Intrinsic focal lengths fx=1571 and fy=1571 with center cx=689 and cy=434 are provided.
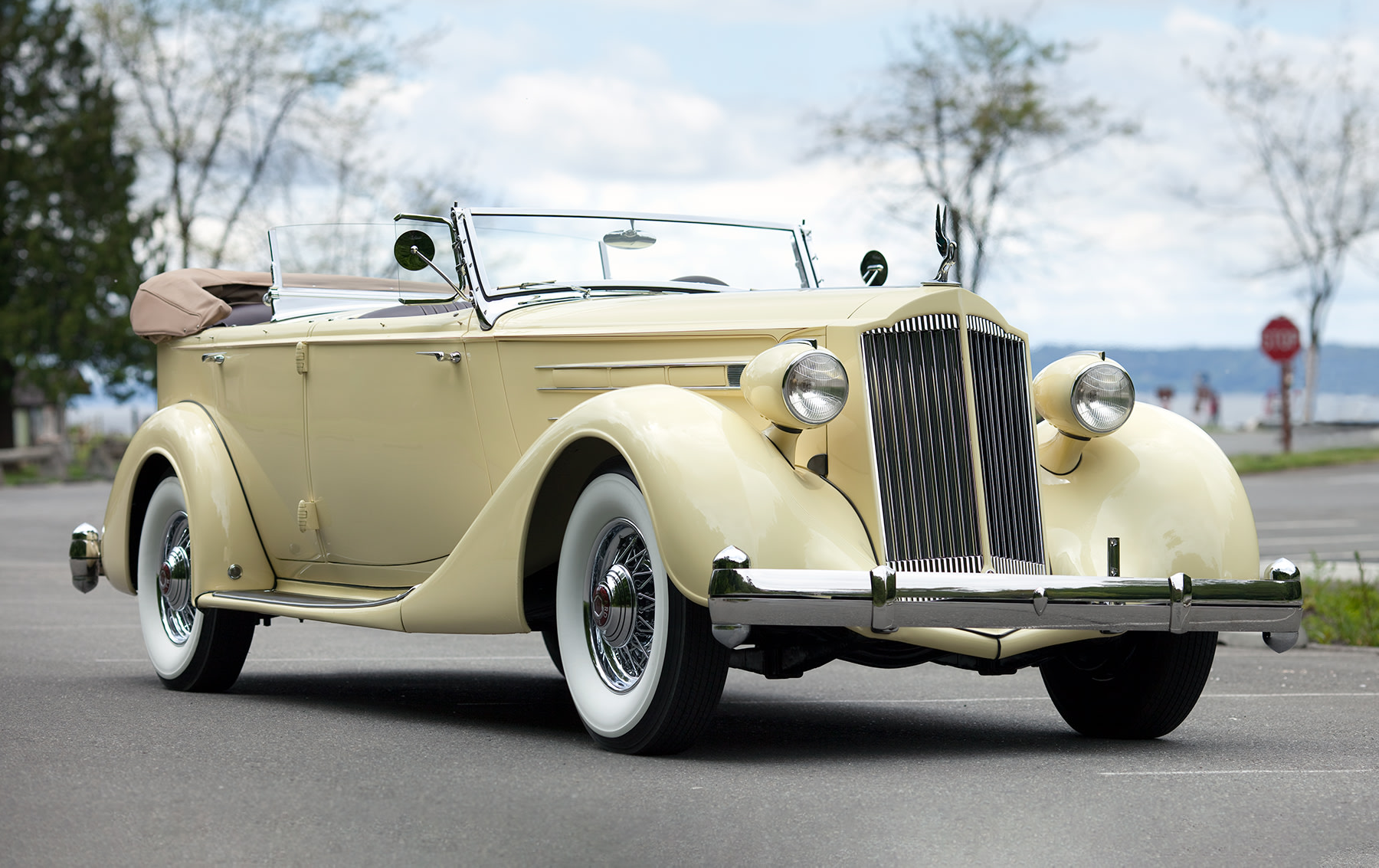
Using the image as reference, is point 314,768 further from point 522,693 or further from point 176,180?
point 176,180

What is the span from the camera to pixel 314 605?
20.7ft

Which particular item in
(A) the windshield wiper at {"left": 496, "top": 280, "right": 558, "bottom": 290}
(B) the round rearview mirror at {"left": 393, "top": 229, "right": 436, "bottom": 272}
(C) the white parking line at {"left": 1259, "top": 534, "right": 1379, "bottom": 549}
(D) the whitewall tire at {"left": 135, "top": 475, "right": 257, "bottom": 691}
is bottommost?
(C) the white parking line at {"left": 1259, "top": 534, "right": 1379, "bottom": 549}

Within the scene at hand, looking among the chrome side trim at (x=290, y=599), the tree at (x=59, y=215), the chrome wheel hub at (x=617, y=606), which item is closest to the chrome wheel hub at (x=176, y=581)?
the chrome side trim at (x=290, y=599)

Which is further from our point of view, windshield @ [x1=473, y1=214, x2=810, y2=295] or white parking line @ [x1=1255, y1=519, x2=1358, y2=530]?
white parking line @ [x1=1255, y1=519, x2=1358, y2=530]

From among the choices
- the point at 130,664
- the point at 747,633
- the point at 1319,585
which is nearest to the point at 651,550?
the point at 747,633

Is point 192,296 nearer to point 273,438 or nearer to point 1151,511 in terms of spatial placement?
point 273,438

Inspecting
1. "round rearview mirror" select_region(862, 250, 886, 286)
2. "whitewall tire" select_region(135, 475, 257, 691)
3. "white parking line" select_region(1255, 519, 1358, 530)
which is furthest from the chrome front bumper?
"white parking line" select_region(1255, 519, 1358, 530)

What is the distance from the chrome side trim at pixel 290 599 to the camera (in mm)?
6090

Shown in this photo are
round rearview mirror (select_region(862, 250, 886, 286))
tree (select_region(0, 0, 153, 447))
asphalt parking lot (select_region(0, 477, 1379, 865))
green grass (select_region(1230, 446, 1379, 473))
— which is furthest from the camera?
tree (select_region(0, 0, 153, 447))

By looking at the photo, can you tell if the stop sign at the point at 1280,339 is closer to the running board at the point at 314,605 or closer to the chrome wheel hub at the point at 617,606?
the running board at the point at 314,605

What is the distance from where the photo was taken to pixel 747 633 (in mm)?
4520

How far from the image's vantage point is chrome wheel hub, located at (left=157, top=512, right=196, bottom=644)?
23.6 ft

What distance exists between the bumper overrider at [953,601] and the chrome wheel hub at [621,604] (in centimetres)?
50

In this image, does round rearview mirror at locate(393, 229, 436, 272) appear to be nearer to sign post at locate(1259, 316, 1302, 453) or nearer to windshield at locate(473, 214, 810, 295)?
windshield at locate(473, 214, 810, 295)
